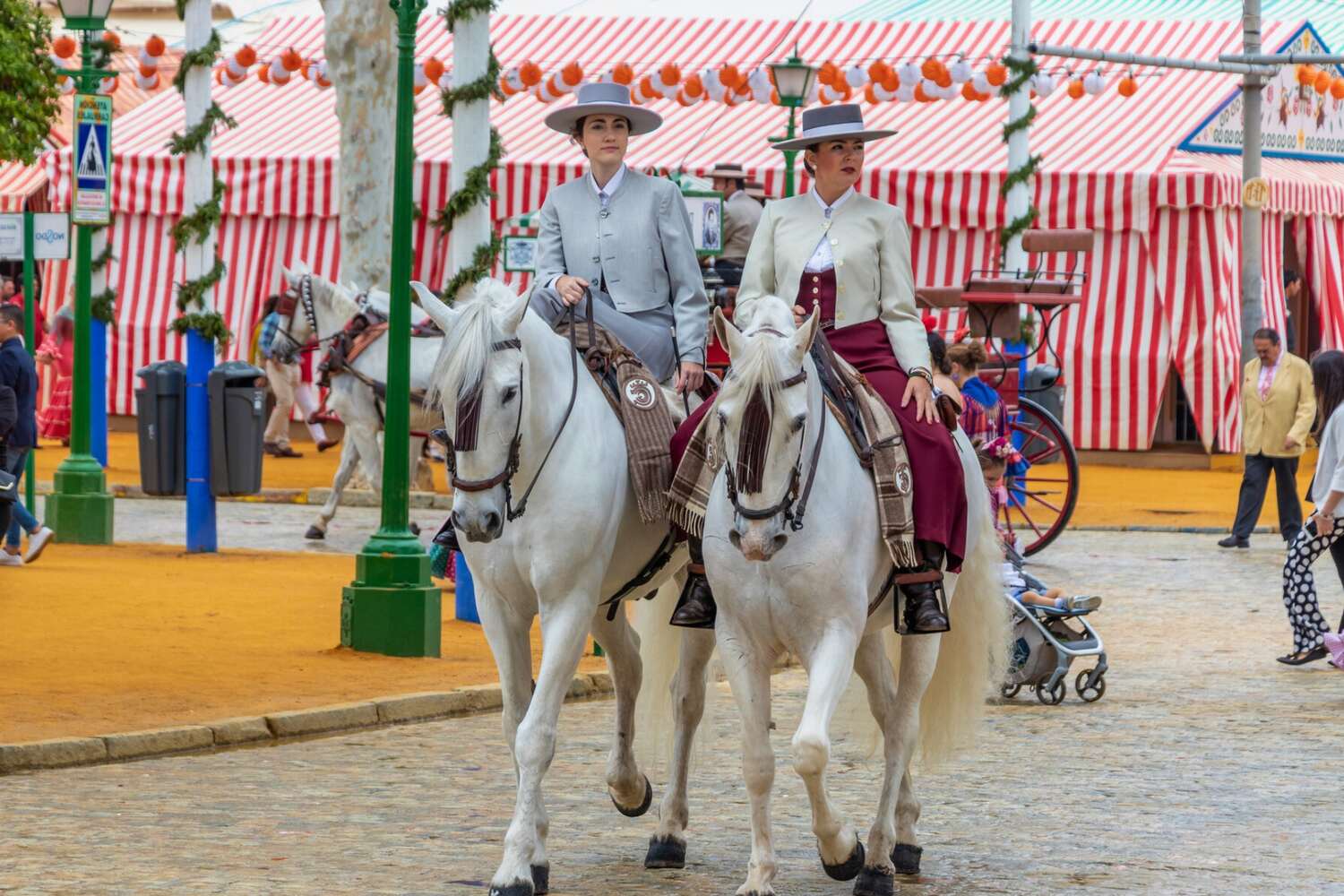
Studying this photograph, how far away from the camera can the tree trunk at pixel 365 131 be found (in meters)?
22.2

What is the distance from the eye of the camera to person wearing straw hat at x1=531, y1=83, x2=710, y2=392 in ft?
26.5

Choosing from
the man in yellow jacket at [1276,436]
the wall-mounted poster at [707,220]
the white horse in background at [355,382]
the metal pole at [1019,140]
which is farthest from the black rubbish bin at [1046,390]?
the wall-mounted poster at [707,220]

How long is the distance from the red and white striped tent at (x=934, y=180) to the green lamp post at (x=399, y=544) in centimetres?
1343

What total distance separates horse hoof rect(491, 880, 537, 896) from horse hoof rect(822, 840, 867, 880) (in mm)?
998

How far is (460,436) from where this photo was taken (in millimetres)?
6703

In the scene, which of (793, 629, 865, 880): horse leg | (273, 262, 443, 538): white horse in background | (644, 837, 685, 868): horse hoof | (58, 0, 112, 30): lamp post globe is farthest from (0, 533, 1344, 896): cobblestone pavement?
(58, 0, 112, 30): lamp post globe

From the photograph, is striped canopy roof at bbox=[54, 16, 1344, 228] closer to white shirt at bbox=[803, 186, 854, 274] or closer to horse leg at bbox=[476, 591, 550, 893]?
white shirt at bbox=[803, 186, 854, 274]

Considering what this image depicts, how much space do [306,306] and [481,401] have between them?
1187 cm

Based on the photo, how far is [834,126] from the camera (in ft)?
24.9

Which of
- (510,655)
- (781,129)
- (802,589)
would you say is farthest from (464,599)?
(781,129)

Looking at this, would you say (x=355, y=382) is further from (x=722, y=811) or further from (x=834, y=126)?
(x=834, y=126)

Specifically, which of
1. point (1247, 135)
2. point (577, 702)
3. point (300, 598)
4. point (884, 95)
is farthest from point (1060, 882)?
point (884, 95)

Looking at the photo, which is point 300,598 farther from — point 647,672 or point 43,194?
point 43,194

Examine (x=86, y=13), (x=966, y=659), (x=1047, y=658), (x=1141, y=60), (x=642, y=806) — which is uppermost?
(x=1141, y=60)
